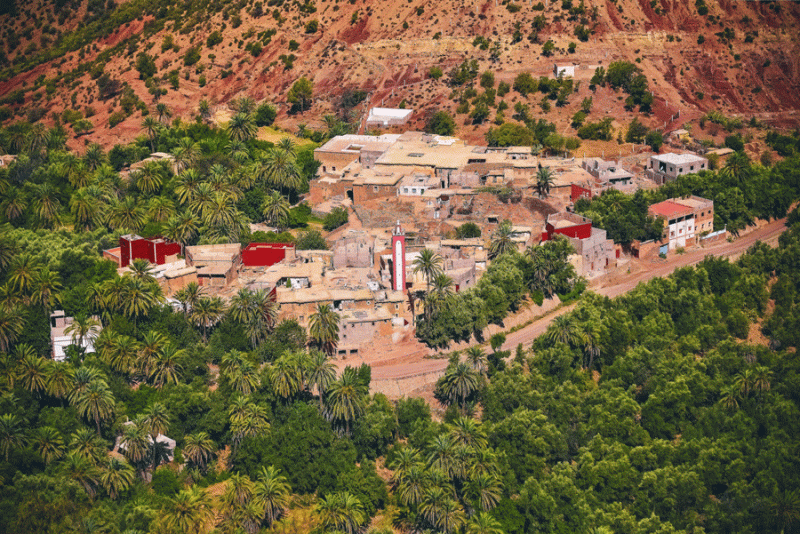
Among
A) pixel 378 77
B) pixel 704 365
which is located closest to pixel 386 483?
pixel 704 365

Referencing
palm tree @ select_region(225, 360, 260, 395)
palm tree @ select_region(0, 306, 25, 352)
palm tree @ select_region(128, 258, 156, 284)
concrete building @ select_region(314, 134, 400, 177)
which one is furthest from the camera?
concrete building @ select_region(314, 134, 400, 177)

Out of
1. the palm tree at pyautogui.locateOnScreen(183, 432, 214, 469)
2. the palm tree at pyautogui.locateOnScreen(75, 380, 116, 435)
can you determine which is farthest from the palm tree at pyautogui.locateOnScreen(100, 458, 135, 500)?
the palm tree at pyautogui.locateOnScreen(75, 380, 116, 435)

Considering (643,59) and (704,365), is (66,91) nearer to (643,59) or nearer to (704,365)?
(643,59)

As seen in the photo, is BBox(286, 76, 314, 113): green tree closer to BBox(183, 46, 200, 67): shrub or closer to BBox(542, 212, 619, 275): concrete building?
BBox(183, 46, 200, 67): shrub

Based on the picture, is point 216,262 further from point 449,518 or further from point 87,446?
point 449,518

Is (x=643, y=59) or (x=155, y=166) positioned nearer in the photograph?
(x=155, y=166)
